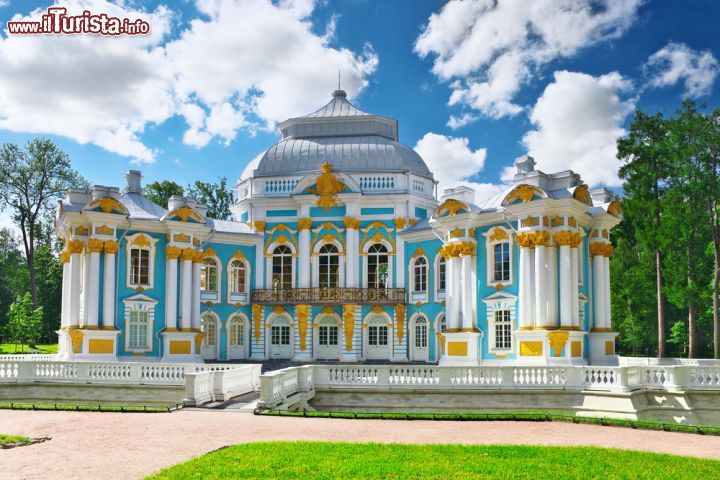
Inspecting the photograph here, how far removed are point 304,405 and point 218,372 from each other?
7.25ft

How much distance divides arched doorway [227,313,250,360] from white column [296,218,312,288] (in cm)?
290

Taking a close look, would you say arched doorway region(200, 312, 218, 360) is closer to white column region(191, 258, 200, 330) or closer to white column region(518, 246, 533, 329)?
white column region(191, 258, 200, 330)

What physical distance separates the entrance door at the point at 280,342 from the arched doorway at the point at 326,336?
→ 1240mm

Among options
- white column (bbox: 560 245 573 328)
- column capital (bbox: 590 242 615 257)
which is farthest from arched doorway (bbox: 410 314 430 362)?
white column (bbox: 560 245 573 328)

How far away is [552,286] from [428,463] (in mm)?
13725

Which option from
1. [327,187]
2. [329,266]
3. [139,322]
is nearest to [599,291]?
[329,266]

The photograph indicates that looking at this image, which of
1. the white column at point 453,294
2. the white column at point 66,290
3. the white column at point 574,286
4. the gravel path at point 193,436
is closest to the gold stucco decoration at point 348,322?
the white column at point 453,294

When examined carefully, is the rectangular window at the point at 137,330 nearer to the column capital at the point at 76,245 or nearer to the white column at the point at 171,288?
the white column at the point at 171,288

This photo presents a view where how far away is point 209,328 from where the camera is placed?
98.8 feet

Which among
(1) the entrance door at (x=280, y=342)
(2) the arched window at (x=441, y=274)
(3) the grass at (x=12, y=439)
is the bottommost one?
(3) the grass at (x=12, y=439)

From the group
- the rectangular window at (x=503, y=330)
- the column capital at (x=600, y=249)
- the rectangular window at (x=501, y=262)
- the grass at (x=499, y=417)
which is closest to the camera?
the grass at (x=499, y=417)

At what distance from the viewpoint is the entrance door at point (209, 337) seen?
29.9 metres

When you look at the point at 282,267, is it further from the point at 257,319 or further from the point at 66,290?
the point at 66,290

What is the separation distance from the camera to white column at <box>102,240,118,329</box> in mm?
25734
